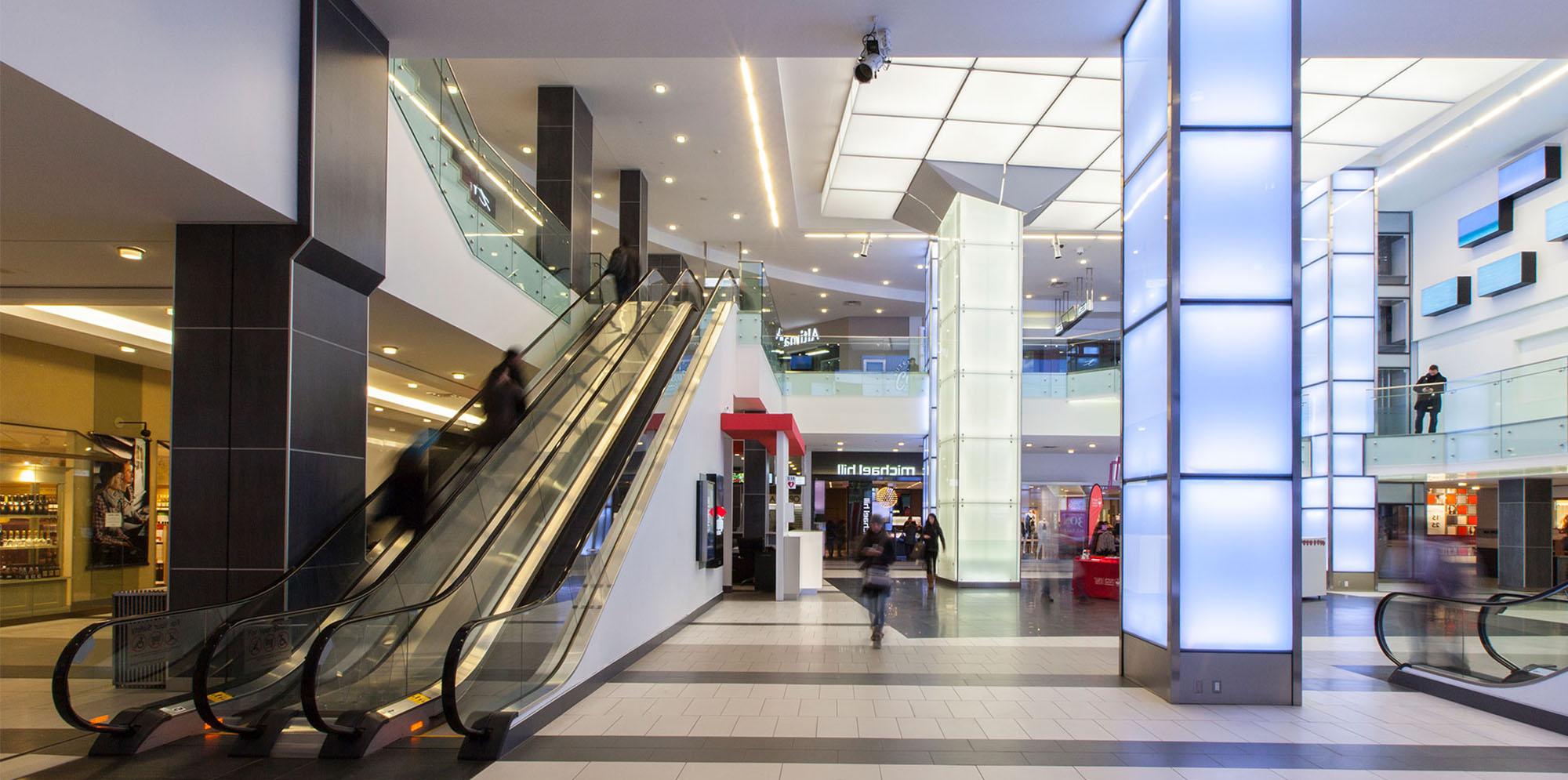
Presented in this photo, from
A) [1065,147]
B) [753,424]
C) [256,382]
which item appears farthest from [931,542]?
[256,382]

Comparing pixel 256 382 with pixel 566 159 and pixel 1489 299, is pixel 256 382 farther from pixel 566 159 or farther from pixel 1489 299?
pixel 1489 299

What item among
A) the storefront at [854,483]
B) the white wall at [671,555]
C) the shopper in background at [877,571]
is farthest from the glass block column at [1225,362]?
the storefront at [854,483]

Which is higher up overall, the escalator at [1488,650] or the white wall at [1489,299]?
the white wall at [1489,299]

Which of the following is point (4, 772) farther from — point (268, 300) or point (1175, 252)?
point (1175, 252)

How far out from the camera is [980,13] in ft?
24.6

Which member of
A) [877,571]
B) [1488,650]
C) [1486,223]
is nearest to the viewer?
[1488,650]

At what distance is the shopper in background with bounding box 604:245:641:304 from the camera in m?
15.0

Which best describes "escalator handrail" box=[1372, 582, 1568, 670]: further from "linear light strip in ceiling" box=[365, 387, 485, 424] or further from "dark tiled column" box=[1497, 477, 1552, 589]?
"linear light strip in ceiling" box=[365, 387, 485, 424]

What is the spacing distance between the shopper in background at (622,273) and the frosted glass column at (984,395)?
6316mm

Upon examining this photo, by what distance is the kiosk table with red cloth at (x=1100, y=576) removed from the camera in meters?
15.3

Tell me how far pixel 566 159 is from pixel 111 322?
6835 mm

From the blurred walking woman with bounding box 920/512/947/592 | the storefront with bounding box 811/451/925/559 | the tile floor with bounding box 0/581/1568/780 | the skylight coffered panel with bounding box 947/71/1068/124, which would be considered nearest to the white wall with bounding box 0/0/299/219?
the tile floor with bounding box 0/581/1568/780

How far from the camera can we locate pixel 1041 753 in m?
5.39

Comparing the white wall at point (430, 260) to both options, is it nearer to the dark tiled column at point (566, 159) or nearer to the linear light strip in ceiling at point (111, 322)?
the dark tiled column at point (566, 159)
